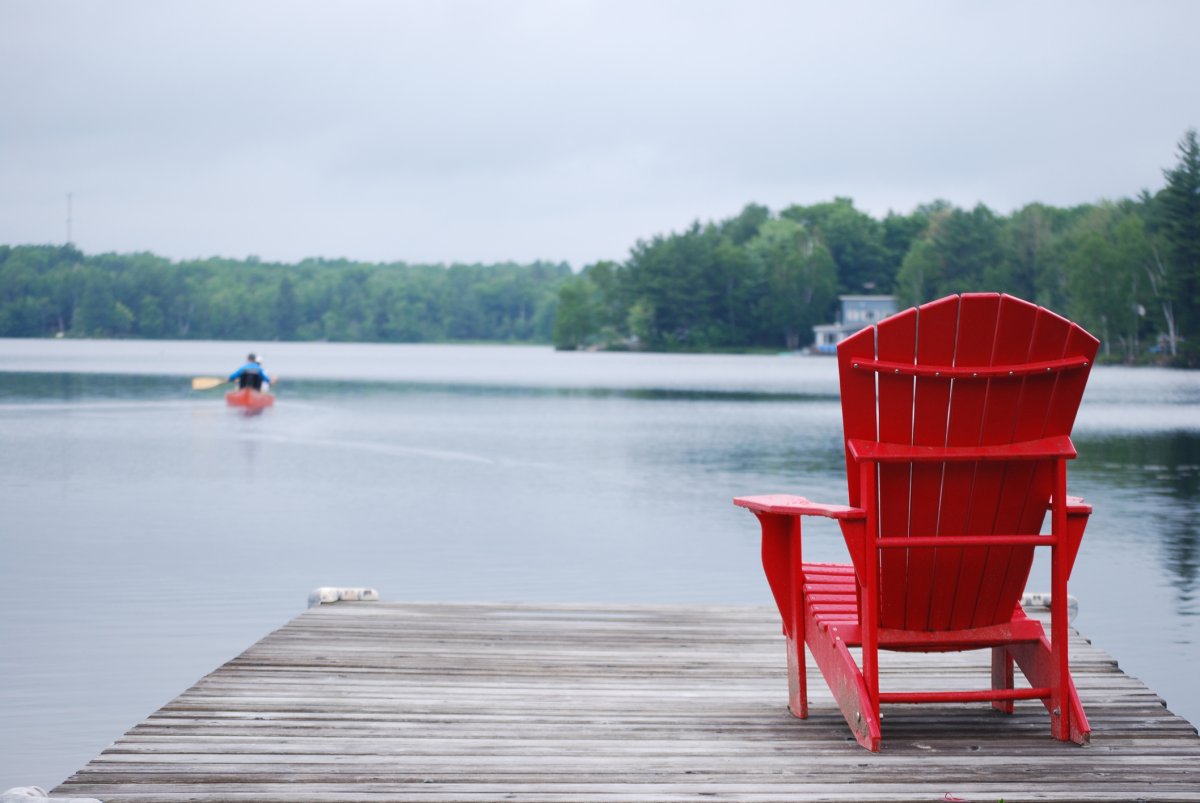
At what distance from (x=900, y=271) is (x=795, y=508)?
107251mm

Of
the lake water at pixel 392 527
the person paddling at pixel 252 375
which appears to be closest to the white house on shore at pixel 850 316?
the lake water at pixel 392 527

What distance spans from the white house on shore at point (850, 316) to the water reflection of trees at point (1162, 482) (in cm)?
8647

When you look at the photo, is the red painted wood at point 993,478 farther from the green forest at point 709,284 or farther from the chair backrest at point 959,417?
the green forest at point 709,284

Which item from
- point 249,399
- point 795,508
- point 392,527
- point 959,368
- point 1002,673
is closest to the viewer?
point 959,368

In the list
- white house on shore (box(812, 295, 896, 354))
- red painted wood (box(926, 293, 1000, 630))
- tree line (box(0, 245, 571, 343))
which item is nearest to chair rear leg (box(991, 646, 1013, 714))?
red painted wood (box(926, 293, 1000, 630))

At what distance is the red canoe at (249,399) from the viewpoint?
119ft

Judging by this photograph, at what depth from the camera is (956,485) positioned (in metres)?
3.75

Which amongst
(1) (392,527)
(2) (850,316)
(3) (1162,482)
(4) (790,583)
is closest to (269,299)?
(2) (850,316)

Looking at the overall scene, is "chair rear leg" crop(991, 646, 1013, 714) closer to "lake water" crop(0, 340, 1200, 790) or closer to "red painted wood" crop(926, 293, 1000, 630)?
"red painted wood" crop(926, 293, 1000, 630)

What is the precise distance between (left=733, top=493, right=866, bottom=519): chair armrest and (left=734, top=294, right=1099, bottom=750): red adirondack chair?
1cm

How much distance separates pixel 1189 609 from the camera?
10297 millimetres

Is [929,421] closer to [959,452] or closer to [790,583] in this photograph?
[959,452]

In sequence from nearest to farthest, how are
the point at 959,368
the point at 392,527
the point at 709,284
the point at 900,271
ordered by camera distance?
the point at 959,368 → the point at 392,527 → the point at 900,271 → the point at 709,284

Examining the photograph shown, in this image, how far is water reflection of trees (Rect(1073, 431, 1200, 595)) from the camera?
13.0 meters
